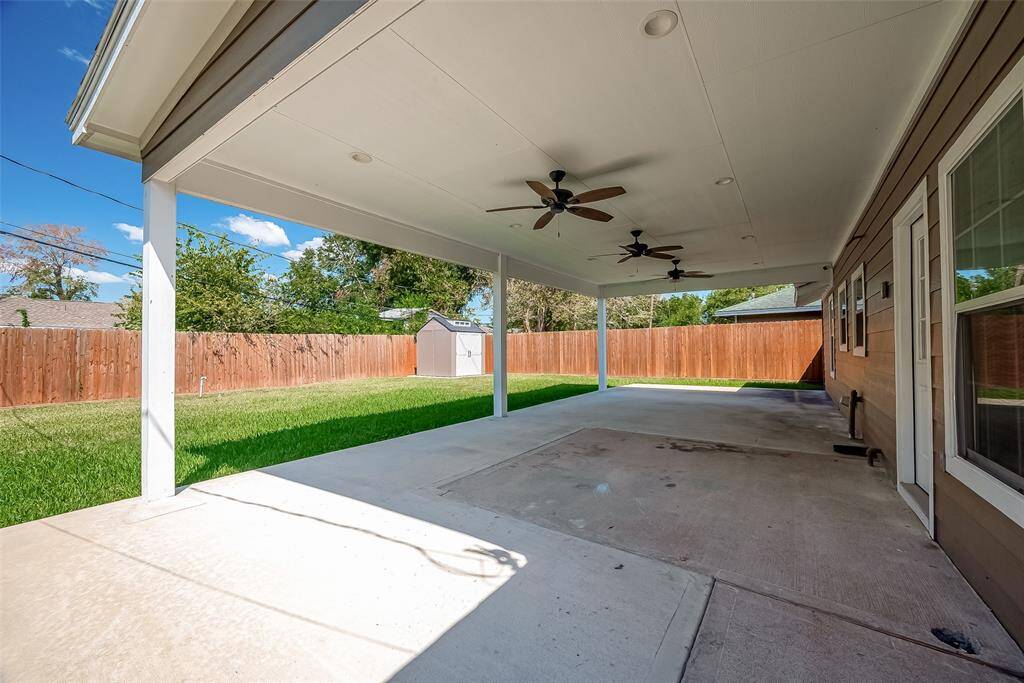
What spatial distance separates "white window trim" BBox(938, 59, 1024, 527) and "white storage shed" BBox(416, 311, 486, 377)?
14204mm

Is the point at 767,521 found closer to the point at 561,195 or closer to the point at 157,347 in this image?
the point at 561,195

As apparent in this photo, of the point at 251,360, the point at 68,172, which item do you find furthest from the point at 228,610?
the point at 68,172

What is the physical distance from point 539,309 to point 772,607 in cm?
1974

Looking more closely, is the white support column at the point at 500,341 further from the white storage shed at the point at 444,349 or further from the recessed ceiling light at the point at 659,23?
the white storage shed at the point at 444,349

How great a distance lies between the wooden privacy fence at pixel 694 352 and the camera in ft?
37.3

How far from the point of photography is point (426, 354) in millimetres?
16141

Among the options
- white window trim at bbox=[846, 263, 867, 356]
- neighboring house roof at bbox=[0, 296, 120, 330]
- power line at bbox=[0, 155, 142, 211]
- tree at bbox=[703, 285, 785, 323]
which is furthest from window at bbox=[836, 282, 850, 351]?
tree at bbox=[703, 285, 785, 323]

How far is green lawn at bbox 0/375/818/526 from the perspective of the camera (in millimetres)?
3357

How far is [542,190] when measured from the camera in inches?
143

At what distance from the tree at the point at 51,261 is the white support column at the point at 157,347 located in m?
13.1

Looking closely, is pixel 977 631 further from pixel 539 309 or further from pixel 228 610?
pixel 539 309

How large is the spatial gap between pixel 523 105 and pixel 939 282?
254 centimetres

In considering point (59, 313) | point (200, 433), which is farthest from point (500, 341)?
point (59, 313)

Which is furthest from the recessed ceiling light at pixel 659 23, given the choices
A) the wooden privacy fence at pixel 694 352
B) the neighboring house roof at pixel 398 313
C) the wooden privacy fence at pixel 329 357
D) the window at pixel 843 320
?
the neighboring house roof at pixel 398 313
